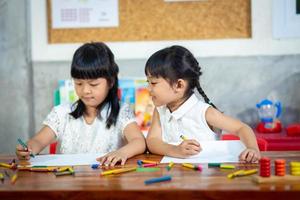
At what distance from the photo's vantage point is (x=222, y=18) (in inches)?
117

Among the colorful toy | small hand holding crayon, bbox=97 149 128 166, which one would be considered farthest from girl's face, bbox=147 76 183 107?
the colorful toy

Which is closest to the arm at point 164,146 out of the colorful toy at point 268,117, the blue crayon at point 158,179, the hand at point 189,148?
the hand at point 189,148

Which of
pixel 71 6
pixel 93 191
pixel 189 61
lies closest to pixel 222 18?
pixel 71 6

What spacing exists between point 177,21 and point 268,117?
0.84 m

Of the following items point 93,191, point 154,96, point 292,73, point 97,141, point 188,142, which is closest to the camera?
point 93,191

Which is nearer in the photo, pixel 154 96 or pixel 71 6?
pixel 154 96

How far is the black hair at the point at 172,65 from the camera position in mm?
1812

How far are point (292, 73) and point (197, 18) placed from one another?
0.69 meters

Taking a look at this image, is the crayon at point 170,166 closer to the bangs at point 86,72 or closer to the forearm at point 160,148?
the forearm at point 160,148

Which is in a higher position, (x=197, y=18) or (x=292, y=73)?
(x=197, y=18)

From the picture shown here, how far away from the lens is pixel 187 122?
1860mm

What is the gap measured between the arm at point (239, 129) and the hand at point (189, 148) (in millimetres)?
150

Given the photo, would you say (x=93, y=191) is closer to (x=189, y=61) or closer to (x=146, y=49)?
(x=189, y=61)

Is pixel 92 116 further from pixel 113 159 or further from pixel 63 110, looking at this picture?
pixel 113 159
